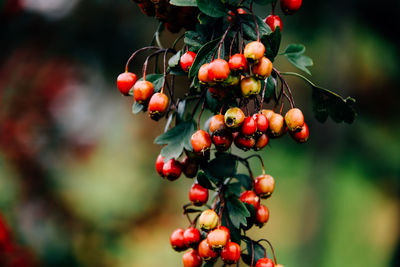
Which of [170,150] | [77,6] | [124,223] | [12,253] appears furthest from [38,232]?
[170,150]

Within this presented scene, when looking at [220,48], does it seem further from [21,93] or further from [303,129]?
[21,93]

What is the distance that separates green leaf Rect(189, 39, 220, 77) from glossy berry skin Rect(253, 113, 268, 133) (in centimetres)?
15

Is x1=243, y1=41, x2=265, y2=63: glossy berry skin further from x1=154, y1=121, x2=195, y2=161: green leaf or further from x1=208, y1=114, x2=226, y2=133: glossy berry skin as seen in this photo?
x1=154, y1=121, x2=195, y2=161: green leaf

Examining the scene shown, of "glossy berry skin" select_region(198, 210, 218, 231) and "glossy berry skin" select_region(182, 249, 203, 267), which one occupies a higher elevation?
"glossy berry skin" select_region(198, 210, 218, 231)

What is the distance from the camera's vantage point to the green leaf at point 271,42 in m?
0.64

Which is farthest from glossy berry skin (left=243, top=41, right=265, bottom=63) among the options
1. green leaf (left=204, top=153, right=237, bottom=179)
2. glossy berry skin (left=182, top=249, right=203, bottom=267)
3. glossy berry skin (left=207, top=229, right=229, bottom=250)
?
glossy berry skin (left=182, top=249, right=203, bottom=267)

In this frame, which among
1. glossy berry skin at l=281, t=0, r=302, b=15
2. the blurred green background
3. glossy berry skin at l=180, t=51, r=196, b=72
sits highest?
glossy berry skin at l=281, t=0, r=302, b=15

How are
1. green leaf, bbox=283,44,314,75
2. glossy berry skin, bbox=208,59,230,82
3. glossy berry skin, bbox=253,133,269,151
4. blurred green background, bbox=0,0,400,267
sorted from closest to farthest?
1. glossy berry skin, bbox=208,59,230,82
2. glossy berry skin, bbox=253,133,269,151
3. green leaf, bbox=283,44,314,75
4. blurred green background, bbox=0,0,400,267

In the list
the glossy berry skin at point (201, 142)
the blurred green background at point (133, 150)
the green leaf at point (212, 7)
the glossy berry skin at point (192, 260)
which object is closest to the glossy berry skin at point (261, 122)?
the glossy berry skin at point (201, 142)

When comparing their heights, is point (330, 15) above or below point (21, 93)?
above

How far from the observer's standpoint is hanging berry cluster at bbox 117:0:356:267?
0.64 meters

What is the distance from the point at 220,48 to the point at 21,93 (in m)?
2.62

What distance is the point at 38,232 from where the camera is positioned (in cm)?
274

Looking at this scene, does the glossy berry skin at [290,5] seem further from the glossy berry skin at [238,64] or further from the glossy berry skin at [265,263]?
the glossy berry skin at [265,263]
